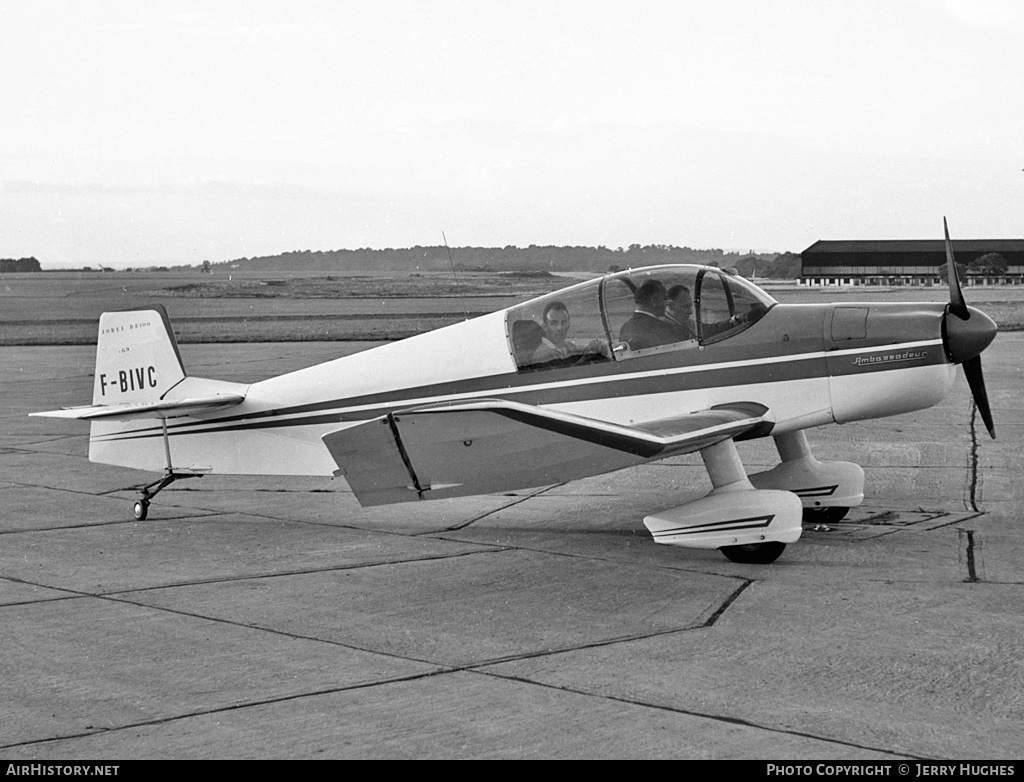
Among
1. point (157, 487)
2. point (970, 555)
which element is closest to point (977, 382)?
point (970, 555)

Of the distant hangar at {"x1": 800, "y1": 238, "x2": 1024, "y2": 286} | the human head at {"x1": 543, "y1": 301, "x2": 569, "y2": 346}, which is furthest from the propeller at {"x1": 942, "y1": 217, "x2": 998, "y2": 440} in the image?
the distant hangar at {"x1": 800, "y1": 238, "x2": 1024, "y2": 286}

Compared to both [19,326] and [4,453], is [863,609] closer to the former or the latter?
[4,453]

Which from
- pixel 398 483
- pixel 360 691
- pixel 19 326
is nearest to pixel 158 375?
pixel 398 483

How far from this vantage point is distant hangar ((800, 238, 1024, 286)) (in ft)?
263

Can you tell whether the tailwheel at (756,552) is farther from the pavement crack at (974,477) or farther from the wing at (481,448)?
the pavement crack at (974,477)

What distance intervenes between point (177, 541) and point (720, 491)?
4.15 metres

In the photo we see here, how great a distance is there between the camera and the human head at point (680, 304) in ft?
27.2

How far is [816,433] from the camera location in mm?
13875

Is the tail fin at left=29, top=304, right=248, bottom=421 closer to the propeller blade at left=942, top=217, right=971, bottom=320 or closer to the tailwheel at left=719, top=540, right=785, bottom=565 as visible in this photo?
the tailwheel at left=719, top=540, right=785, bottom=565

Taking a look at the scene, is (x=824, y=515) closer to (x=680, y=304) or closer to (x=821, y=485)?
(x=821, y=485)

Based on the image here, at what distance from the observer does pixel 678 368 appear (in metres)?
8.29

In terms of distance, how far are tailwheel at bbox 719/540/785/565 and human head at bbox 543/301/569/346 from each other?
209 cm

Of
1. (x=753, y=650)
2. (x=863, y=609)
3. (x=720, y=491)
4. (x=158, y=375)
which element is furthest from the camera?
(x=158, y=375)

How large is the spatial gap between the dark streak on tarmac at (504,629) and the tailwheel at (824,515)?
23 cm
